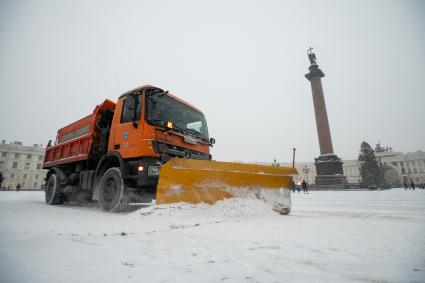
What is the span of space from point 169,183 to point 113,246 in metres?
1.60

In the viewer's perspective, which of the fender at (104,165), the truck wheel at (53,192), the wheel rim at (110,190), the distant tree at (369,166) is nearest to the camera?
the wheel rim at (110,190)

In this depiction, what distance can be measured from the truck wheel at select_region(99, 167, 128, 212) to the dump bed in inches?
54.1

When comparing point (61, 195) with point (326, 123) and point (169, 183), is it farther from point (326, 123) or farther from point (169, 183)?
point (326, 123)

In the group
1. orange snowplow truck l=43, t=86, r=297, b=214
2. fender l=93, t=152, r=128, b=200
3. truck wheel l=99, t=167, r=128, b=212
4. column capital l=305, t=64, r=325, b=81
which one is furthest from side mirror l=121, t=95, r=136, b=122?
column capital l=305, t=64, r=325, b=81

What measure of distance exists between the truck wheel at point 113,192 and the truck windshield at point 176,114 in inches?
58.7

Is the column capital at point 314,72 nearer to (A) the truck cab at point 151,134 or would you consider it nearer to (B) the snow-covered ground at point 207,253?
(A) the truck cab at point 151,134

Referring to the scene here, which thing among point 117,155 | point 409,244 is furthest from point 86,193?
point 409,244

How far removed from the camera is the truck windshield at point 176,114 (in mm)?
4812

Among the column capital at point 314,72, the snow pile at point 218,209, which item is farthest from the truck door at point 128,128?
the column capital at point 314,72

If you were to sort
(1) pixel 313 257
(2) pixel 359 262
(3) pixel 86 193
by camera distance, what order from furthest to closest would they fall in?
(3) pixel 86 193 → (1) pixel 313 257 → (2) pixel 359 262

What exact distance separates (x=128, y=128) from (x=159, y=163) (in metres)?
1.23

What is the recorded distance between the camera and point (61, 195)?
7008 millimetres

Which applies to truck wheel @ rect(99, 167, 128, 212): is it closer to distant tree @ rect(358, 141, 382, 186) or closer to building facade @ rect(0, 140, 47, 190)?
distant tree @ rect(358, 141, 382, 186)

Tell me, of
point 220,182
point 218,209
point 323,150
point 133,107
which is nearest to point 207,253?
point 218,209
